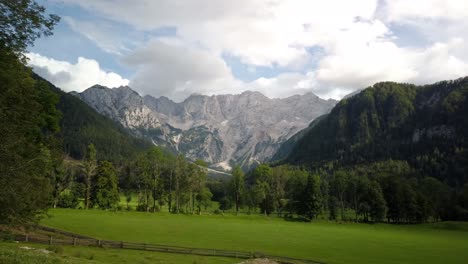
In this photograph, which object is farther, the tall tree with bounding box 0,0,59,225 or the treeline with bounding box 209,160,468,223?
the treeline with bounding box 209,160,468,223

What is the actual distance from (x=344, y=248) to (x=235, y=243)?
17.7m

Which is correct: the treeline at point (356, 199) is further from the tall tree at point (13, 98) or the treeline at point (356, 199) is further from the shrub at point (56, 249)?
the tall tree at point (13, 98)

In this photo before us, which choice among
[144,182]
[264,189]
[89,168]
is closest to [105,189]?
[89,168]

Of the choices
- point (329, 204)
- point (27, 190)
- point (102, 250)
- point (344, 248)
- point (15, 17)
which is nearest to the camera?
point (15, 17)

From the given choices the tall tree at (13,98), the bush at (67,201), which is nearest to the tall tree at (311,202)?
the bush at (67,201)

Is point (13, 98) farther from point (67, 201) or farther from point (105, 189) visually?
point (67, 201)

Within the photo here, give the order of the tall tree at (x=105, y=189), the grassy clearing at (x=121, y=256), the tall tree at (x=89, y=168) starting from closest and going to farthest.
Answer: the grassy clearing at (x=121, y=256), the tall tree at (x=89, y=168), the tall tree at (x=105, y=189)

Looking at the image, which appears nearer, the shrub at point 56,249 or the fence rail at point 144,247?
the shrub at point 56,249

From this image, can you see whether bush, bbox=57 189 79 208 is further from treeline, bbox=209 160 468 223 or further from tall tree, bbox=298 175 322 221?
tall tree, bbox=298 175 322 221

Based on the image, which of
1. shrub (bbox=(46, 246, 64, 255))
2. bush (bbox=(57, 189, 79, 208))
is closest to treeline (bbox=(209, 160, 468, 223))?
bush (bbox=(57, 189, 79, 208))

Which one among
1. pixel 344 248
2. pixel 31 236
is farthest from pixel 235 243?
pixel 31 236

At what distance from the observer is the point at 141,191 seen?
133625mm

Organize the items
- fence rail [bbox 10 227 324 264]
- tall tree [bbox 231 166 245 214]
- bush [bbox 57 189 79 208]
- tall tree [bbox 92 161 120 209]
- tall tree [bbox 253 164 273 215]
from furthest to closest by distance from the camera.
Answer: tall tree [bbox 231 166 245 214] → tall tree [bbox 253 164 273 215] → tall tree [bbox 92 161 120 209] → bush [bbox 57 189 79 208] → fence rail [bbox 10 227 324 264]

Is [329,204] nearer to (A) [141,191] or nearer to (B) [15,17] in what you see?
(A) [141,191]
